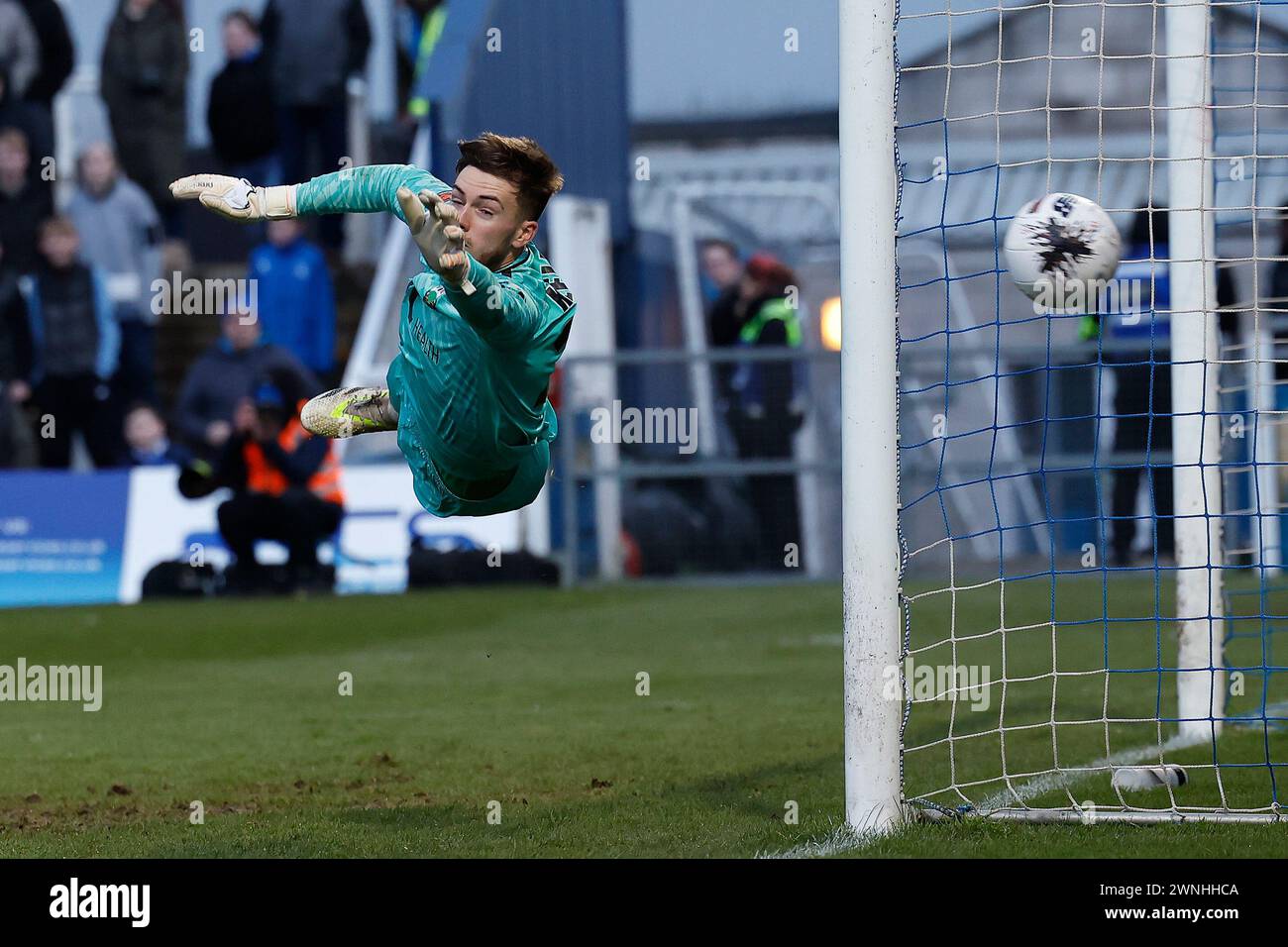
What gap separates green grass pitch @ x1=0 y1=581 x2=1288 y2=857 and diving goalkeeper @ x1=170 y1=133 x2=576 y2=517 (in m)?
1.25

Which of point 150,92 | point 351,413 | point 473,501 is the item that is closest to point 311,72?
point 150,92

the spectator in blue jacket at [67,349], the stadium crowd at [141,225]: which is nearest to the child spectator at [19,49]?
the stadium crowd at [141,225]

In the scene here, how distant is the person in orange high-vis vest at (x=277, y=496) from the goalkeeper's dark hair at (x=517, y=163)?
8943mm

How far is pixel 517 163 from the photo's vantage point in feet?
18.4

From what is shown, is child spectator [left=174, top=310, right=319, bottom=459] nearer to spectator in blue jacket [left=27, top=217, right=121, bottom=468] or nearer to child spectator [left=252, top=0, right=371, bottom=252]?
spectator in blue jacket [left=27, top=217, right=121, bottom=468]

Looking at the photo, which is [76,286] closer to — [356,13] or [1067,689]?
[356,13]

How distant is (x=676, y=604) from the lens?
13359 millimetres

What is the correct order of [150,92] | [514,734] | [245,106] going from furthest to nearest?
[150,92], [245,106], [514,734]

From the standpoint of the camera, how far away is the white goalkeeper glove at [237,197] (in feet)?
18.5

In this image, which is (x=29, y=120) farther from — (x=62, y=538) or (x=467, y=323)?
(x=467, y=323)

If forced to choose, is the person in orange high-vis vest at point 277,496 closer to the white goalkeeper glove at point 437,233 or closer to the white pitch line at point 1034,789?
the white pitch line at point 1034,789

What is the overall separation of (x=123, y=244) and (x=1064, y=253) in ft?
39.2

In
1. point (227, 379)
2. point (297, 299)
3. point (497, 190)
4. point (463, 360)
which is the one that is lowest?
Result: point (463, 360)

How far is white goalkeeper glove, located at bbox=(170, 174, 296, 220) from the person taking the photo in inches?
222
